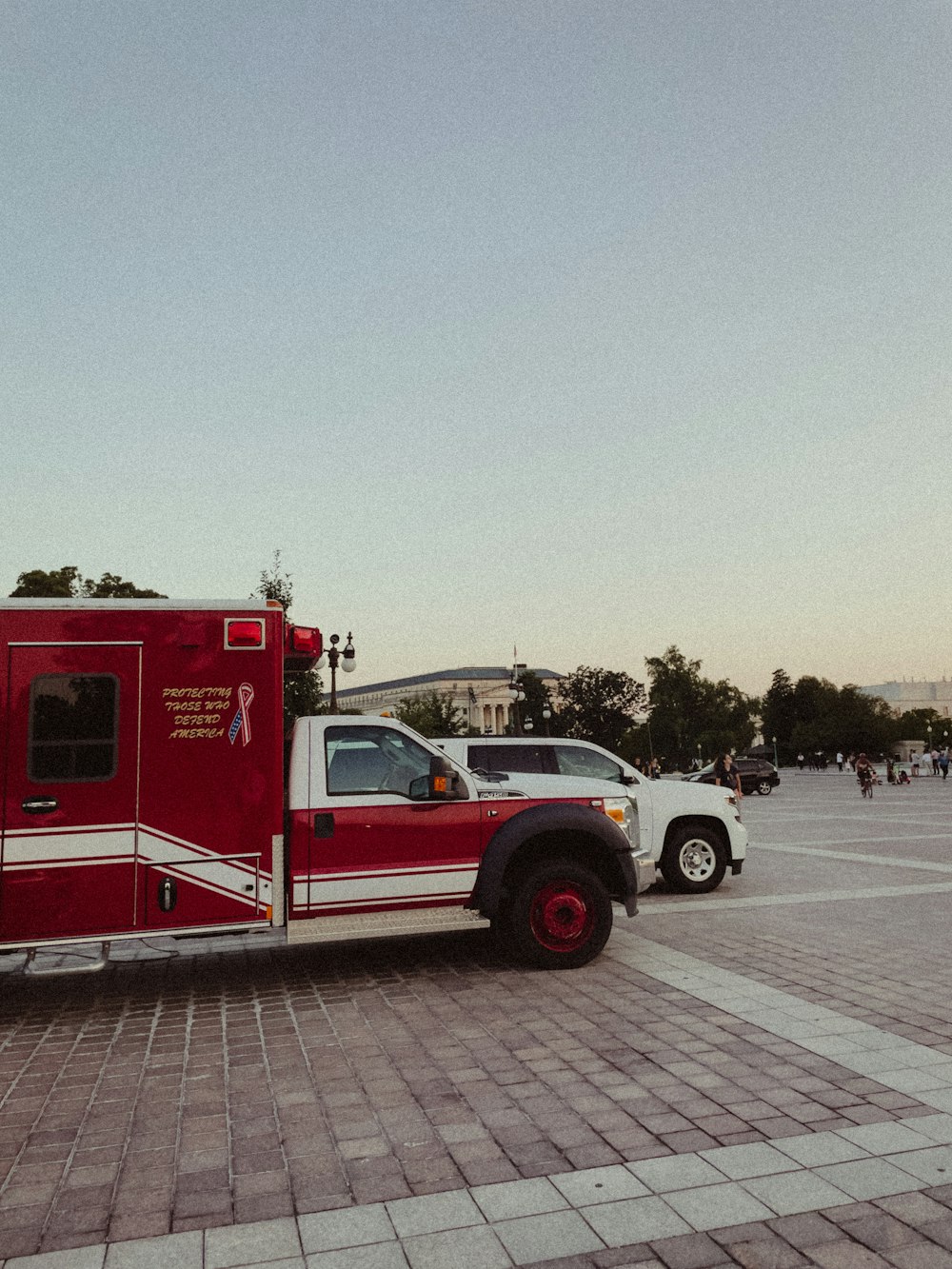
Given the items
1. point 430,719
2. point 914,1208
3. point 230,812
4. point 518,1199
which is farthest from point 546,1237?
point 430,719

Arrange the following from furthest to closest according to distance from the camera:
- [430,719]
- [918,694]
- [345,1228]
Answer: [918,694]
[430,719]
[345,1228]

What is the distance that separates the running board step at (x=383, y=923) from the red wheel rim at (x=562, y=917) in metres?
0.43

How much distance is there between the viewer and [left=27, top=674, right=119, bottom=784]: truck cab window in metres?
6.20

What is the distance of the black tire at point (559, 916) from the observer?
7.30 meters

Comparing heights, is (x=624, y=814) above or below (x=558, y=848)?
above

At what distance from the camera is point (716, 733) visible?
112 meters

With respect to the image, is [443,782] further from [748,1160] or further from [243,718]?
[748,1160]

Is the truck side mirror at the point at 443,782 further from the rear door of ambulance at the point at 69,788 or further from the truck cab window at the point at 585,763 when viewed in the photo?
the truck cab window at the point at 585,763

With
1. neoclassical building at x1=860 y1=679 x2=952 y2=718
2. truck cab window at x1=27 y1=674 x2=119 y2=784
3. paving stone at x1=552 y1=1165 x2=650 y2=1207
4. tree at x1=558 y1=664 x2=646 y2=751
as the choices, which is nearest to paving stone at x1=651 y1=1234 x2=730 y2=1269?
paving stone at x1=552 y1=1165 x2=650 y2=1207

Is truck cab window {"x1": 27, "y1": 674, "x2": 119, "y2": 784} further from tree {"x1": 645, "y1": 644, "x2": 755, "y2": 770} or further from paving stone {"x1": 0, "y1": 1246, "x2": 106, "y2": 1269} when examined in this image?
tree {"x1": 645, "y1": 644, "x2": 755, "y2": 770}

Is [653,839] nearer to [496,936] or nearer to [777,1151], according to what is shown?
[496,936]

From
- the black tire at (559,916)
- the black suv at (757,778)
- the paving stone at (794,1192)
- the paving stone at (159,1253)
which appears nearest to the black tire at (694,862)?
the black tire at (559,916)

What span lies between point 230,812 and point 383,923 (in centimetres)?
135

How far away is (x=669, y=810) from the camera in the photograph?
11.6 meters
